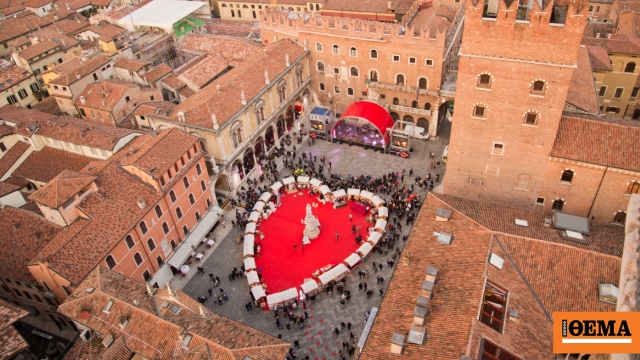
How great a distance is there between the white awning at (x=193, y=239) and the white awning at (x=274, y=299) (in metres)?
8.45

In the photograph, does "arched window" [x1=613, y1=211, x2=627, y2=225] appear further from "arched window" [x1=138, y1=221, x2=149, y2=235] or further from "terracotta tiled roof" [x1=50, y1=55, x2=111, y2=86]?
"terracotta tiled roof" [x1=50, y1=55, x2=111, y2=86]

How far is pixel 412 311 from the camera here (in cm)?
2216

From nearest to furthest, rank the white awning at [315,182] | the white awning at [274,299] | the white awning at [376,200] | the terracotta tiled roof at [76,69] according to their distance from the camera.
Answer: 1. the white awning at [274,299]
2. the white awning at [376,200]
3. the white awning at [315,182]
4. the terracotta tiled roof at [76,69]

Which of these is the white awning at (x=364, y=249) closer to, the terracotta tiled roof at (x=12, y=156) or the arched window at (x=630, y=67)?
the arched window at (x=630, y=67)

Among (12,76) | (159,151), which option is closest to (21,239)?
(159,151)

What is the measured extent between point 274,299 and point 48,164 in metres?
26.7

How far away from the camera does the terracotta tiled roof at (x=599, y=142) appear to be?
95.1 ft

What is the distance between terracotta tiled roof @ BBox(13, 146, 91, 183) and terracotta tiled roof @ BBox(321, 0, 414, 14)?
3497 centimetres

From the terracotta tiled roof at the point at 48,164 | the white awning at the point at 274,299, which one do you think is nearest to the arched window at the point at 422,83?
the white awning at the point at 274,299

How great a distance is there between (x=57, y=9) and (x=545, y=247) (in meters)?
86.7

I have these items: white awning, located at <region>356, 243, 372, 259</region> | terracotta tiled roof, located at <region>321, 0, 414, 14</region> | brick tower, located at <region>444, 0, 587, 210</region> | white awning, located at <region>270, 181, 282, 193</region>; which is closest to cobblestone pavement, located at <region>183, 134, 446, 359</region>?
white awning, located at <region>356, 243, 372, 259</region>

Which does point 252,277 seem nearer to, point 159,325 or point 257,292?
point 257,292

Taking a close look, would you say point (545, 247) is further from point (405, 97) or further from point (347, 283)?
point (405, 97)

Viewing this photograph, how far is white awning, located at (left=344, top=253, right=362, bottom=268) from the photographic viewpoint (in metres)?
35.2
